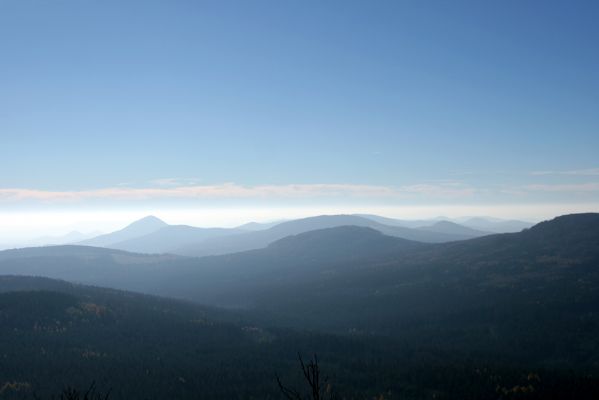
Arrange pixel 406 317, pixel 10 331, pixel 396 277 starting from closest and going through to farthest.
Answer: pixel 10 331 → pixel 406 317 → pixel 396 277

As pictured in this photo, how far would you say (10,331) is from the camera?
70188 millimetres

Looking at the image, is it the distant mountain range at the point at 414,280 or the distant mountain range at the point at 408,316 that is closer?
the distant mountain range at the point at 408,316

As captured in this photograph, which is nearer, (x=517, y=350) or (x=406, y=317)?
(x=517, y=350)

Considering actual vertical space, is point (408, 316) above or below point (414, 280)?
below

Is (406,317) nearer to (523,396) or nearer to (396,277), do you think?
(396,277)

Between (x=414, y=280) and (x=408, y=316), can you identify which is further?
(x=414, y=280)

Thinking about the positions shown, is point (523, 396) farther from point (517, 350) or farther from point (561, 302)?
point (561, 302)

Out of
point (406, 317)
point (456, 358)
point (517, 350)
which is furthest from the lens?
point (406, 317)

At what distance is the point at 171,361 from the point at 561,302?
78900mm

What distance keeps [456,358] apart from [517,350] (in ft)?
49.3

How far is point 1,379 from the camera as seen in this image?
48.2 meters

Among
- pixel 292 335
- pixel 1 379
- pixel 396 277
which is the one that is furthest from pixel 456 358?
pixel 396 277

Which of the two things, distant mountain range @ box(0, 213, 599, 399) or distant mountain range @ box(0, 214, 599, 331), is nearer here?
distant mountain range @ box(0, 213, 599, 399)

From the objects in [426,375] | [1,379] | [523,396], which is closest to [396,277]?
[426,375]
